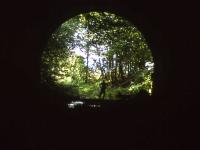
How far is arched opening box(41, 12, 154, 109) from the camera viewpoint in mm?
15164

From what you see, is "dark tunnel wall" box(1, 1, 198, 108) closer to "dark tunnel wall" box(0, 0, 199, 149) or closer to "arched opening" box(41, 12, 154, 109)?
"dark tunnel wall" box(0, 0, 199, 149)

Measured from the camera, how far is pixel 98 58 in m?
23.4

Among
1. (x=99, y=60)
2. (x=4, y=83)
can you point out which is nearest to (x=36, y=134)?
(x=4, y=83)

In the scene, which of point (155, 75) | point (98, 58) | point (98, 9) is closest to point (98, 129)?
point (155, 75)

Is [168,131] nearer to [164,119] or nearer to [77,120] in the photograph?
[164,119]

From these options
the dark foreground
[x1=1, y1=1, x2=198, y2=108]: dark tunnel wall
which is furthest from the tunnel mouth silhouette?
the dark foreground

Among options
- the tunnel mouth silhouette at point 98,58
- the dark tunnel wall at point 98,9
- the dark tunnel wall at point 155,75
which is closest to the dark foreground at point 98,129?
the dark tunnel wall at point 155,75

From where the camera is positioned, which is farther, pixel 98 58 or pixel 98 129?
pixel 98 58

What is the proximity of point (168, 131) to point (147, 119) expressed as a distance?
43 cm

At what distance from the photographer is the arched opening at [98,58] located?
15.2 metres

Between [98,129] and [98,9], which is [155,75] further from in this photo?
[98,129]

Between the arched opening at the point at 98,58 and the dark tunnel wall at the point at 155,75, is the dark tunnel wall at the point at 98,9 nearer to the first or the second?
the dark tunnel wall at the point at 155,75

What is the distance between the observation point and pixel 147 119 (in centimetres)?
550

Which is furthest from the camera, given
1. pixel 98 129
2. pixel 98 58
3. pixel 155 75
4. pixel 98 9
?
pixel 98 58
